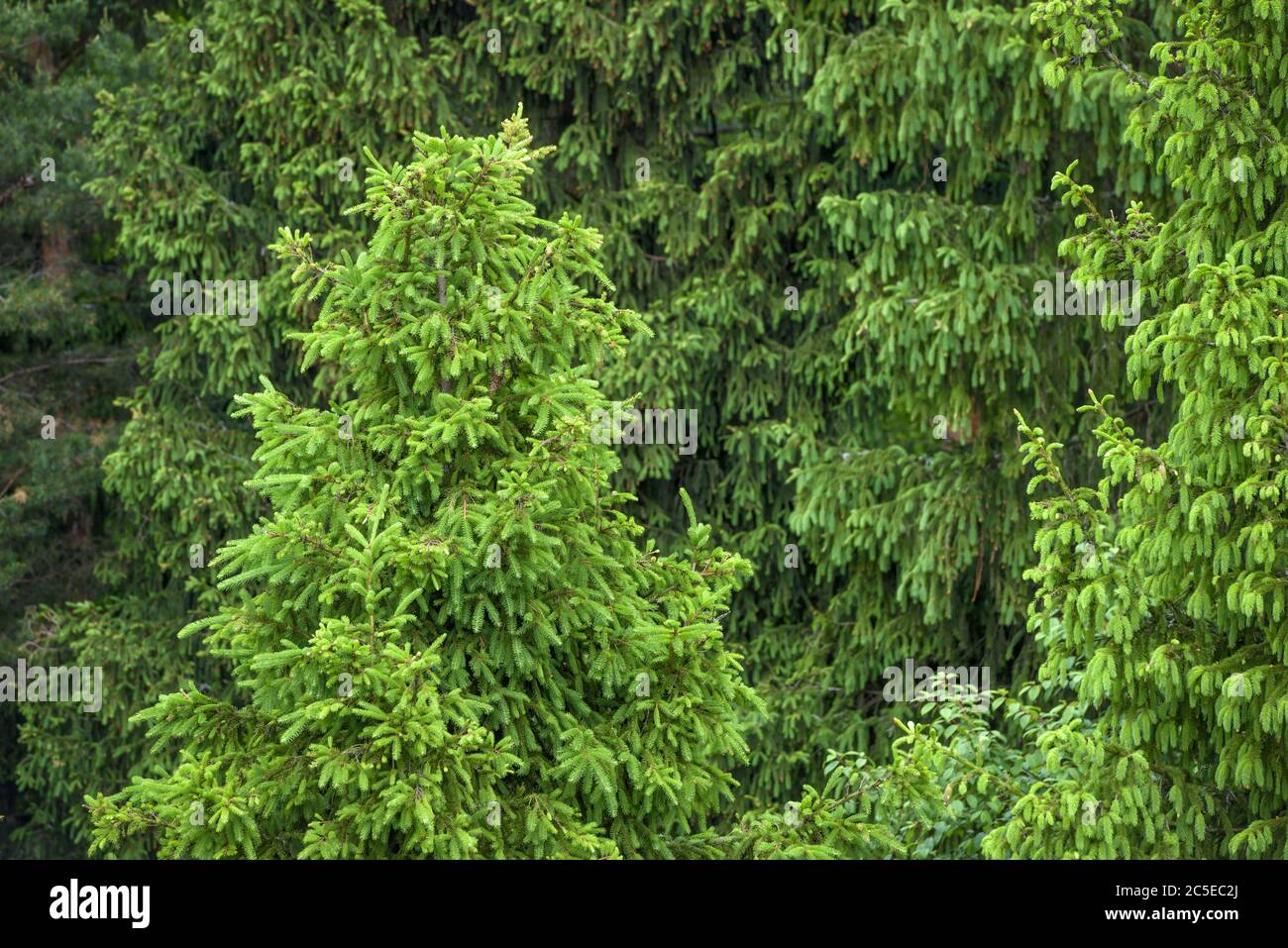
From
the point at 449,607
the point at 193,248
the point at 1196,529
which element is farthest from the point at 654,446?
the point at 449,607

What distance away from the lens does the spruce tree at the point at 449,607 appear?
19.5 feet

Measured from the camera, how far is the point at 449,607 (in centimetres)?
626

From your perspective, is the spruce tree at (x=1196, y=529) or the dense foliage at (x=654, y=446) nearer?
the dense foliage at (x=654, y=446)

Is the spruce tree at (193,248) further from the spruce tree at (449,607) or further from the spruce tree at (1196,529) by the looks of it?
the spruce tree at (1196,529)

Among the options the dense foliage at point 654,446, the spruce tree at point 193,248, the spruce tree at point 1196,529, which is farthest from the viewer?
the spruce tree at point 193,248

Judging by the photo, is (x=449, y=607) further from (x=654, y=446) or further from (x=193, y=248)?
(x=193, y=248)

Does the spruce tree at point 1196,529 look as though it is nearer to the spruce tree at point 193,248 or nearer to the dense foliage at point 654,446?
the dense foliage at point 654,446

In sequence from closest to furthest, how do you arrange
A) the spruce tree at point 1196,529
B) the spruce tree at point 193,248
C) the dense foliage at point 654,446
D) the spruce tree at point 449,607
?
the spruce tree at point 449,607 → the dense foliage at point 654,446 → the spruce tree at point 1196,529 → the spruce tree at point 193,248

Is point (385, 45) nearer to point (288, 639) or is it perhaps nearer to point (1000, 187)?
point (1000, 187)

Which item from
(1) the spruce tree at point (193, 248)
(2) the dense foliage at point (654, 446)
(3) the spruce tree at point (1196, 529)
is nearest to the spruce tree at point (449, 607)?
(2) the dense foliage at point (654, 446)

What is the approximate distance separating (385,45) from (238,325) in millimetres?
Result: 2893

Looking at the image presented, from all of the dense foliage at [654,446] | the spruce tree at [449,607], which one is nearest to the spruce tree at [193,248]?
the dense foliage at [654,446]

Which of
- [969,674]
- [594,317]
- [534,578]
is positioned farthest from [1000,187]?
[534,578]
